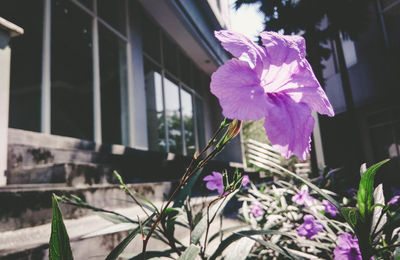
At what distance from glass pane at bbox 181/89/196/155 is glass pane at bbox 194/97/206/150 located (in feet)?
1.43

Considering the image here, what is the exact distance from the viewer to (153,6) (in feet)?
15.0

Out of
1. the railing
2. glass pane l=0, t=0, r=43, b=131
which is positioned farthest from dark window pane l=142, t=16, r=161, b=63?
the railing

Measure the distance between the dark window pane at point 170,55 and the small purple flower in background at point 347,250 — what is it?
5645mm

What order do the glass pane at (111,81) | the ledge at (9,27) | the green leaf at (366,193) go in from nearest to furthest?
1. the green leaf at (366,193)
2. the ledge at (9,27)
3. the glass pane at (111,81)

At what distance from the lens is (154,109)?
5172 millimetres

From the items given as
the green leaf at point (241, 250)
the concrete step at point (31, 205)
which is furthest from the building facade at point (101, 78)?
the green leaf at point (241, 250)

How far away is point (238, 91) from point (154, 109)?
16.0 ft

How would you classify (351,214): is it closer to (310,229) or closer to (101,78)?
(310,229)

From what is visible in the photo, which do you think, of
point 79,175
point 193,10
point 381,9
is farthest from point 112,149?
point 381,9

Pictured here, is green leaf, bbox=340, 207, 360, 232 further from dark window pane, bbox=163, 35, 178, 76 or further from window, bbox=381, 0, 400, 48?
window, bbox=381, 0, 400, 48

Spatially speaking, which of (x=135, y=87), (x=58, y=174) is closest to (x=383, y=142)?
(x=135, y=87)

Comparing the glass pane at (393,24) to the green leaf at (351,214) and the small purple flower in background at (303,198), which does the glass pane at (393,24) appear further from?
the green leaf at (351,214)

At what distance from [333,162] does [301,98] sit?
8.76 metres

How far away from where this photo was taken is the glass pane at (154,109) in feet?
16.3
